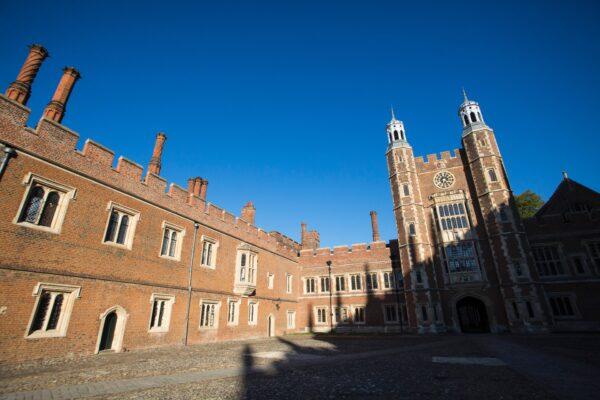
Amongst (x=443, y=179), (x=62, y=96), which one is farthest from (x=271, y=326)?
(x=62, y=96)

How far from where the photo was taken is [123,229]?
14.2 meters

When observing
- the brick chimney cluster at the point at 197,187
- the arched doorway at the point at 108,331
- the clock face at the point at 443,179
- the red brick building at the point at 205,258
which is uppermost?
the clock face at the point at 443,179

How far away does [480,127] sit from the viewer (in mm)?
27531

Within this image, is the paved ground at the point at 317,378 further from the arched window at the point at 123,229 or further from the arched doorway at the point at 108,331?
the arched window at the point at 123,229

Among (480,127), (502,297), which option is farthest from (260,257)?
(480,127)

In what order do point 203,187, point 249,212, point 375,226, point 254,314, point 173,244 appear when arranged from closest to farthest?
1. point 173,244
2. point 203,187
3. point 254,314
4. point 249,212
5. point 375,226

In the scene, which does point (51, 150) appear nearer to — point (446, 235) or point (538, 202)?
Answer: point (446, 235)

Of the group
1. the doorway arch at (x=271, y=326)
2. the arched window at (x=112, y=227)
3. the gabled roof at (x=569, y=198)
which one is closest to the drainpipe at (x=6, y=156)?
the arched window at (x=112, y=227)

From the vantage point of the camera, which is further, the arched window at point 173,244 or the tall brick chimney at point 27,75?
the arched window at point 173,244

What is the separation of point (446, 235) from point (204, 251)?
69.4 ft

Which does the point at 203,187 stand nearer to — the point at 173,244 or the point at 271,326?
the point at 173,244

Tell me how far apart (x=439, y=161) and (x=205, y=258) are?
24114 millimetres

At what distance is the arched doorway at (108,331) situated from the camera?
41.3 ft

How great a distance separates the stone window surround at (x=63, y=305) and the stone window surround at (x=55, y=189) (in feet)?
6.87
